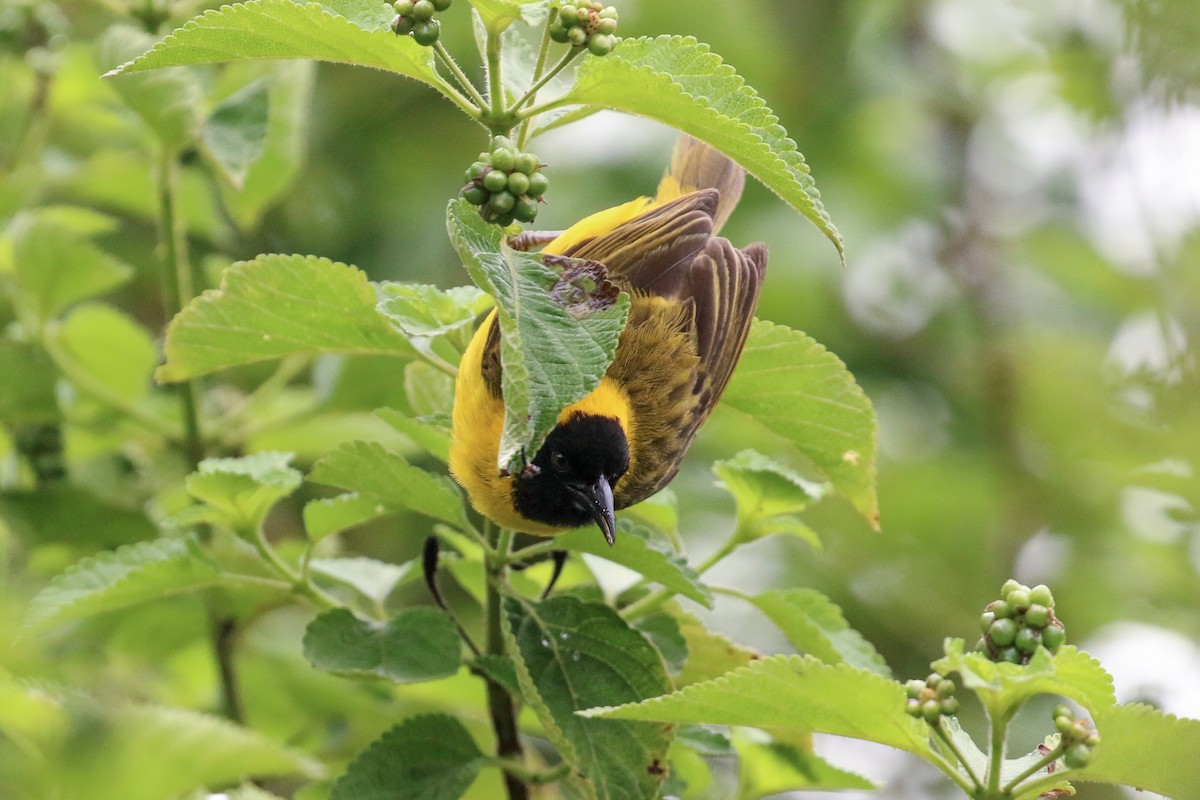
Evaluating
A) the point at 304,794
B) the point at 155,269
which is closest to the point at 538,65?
the point at 304,794

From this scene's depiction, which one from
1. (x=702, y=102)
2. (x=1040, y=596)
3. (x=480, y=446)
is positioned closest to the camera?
(x=1040, y=596)

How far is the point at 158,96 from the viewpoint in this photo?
2564mm

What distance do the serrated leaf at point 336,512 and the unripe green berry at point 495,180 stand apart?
2.01 ft

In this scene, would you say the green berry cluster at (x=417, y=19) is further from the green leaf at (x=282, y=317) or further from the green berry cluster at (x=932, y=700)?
the green berry cluster at (x=932, y=700)

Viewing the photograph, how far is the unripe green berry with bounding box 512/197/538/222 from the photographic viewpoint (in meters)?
1.63

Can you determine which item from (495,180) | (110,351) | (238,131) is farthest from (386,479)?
(110,351)

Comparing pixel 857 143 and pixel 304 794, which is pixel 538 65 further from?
pixel 857 143

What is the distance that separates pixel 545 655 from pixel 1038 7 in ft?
15.1

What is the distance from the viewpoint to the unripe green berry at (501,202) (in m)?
1.62

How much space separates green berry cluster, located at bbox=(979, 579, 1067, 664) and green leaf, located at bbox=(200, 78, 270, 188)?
1593 mm

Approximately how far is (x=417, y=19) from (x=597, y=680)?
0.88 meters

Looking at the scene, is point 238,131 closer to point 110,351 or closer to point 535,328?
point 110,351

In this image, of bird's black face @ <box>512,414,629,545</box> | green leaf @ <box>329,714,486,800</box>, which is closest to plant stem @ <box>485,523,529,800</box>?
green leaf @ <box>329,714,486,800</box>

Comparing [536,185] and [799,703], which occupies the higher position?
[536,185]
